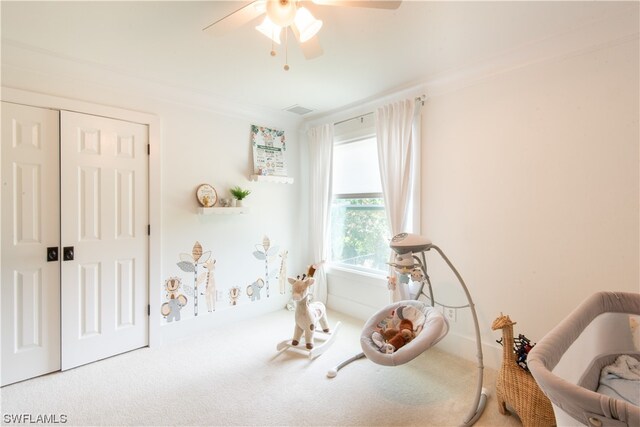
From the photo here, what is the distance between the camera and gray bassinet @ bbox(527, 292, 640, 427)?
82cm

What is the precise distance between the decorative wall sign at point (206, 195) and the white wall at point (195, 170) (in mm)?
58

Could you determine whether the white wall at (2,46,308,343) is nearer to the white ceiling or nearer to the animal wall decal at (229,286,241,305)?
the animal wall decal at (229,286,241,305)

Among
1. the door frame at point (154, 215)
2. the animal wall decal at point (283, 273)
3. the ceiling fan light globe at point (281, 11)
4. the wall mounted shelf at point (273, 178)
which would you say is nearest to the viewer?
the ceiling fan light globe at point (281, 11)

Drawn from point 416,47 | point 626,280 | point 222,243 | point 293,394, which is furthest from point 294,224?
point 626,280

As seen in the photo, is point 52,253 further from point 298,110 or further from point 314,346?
point 298,110

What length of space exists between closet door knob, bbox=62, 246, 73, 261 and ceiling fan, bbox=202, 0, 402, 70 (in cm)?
203

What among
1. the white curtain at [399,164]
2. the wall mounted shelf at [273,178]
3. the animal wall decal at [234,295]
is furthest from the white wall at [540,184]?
the animal wall decal at [234,295]

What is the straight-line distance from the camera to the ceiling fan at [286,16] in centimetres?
132

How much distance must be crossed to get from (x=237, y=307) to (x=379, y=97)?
9.16 feet

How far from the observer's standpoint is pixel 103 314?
242cm

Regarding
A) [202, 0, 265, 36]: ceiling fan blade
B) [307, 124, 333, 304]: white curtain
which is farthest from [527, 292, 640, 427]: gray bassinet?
[307, 124, 333, 304]: white curtain

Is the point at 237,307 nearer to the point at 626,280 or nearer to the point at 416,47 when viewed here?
the point at 416,47

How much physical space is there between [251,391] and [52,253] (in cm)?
188

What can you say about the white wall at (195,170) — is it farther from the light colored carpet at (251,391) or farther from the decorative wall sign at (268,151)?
the light colored carpet at (251,391)
